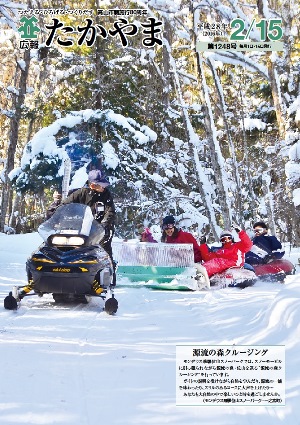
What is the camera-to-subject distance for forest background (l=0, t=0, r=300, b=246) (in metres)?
15.5

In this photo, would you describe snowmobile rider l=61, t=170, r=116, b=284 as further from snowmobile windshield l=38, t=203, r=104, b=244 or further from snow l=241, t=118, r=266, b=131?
snow l=241, t=118, r=266, b=131

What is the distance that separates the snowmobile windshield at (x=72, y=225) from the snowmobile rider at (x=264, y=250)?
452cm

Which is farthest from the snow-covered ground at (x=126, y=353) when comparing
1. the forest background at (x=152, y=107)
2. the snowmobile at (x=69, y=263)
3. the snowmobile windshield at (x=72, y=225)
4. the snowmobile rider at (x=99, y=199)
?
the forest background at (x=152, y=107)

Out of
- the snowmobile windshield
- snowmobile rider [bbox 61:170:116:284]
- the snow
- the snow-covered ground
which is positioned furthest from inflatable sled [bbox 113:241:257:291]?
the snow

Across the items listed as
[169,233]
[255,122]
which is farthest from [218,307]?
[255,122]

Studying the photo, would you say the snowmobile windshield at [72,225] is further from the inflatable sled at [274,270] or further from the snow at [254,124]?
the snow at [254,124]

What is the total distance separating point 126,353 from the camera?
4227mm

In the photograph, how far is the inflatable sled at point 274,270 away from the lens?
396 inches

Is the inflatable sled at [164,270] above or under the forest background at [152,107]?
under

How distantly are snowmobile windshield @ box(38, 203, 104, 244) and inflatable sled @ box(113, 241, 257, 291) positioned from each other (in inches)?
90.6

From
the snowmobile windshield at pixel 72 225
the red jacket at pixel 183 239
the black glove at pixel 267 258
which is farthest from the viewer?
the black glove at pixel 267 258

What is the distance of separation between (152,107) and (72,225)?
49.0 feet

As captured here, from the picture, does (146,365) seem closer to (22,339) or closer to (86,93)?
(22,339)

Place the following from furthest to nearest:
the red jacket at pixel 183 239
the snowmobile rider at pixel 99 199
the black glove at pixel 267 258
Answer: the black glove at pixel 267 258, the red jacket at pixel 183 239, the snowmobile rider at pixel 99 199
